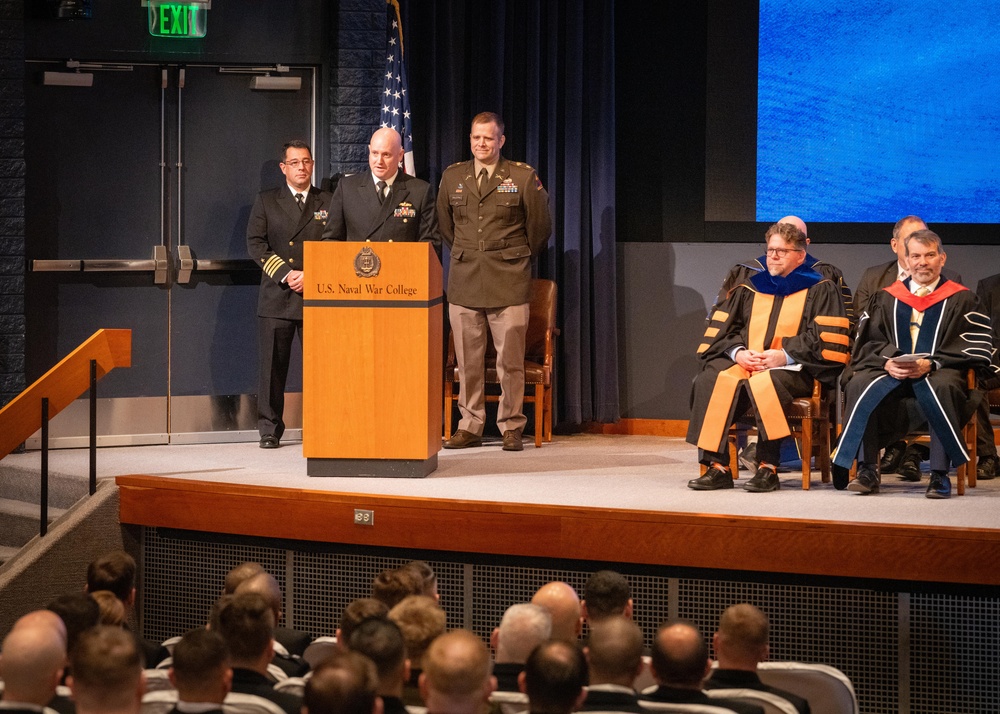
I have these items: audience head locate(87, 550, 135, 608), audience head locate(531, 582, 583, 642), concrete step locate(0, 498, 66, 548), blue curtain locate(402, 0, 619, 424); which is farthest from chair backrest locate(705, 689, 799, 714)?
blue curtain locate(402, 0, 619, 424)

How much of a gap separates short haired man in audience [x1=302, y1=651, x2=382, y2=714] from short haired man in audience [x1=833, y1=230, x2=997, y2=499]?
338cm

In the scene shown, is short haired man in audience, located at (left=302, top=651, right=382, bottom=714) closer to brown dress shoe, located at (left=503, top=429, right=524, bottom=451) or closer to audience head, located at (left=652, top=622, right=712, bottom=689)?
audience head, located at (left=652, top=622, right=712, bottom=689)

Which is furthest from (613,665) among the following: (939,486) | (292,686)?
(939,486)

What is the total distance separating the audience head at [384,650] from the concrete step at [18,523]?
3.67 m

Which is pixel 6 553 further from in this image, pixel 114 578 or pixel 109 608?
pixel 109 608

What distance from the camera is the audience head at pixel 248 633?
3061 mm

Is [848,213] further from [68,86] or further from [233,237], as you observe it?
[68,86]

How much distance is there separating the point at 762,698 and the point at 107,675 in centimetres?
151

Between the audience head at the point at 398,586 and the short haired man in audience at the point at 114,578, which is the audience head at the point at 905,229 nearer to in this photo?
the audience head at the point at 398,586

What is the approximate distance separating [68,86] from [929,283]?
467cm

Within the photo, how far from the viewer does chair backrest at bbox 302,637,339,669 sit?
3733 millimetres

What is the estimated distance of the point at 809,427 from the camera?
565 centimetres

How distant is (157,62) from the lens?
278 inches

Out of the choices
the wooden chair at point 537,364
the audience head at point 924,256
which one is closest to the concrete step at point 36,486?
the wooden chair at point 537,364
